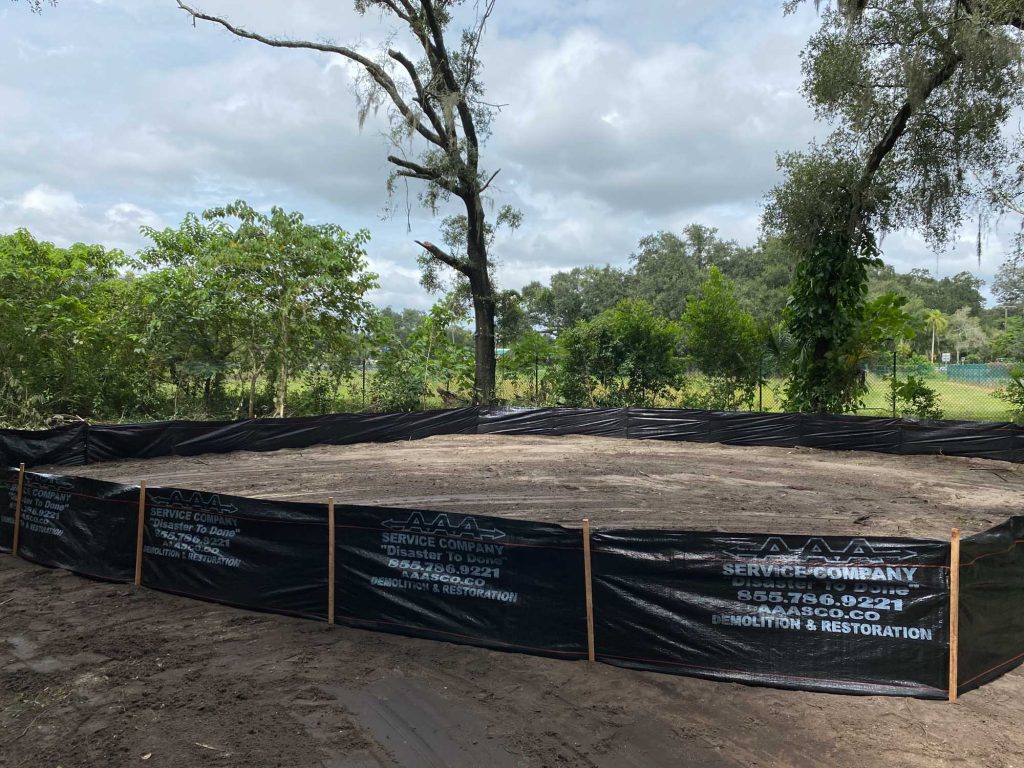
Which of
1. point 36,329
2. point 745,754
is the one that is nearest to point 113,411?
point 36,329

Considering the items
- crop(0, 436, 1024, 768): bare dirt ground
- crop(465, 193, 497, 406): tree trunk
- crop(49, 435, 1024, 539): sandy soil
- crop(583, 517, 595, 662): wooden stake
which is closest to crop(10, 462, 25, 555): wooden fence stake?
crop(0, 436, 1024, 768): bare dirt ground

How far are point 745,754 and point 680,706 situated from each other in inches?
27.1

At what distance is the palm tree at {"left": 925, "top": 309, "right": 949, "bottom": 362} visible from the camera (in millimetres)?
81675

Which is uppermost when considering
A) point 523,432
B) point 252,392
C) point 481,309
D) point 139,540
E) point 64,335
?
point 481,309

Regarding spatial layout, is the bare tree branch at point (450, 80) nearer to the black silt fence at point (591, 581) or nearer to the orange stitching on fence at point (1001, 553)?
the black silt fence at point (591, 581)

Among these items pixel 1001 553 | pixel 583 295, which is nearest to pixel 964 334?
pixel 583 295

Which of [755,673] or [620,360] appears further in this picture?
[620,360]

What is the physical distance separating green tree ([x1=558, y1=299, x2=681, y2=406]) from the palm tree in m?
69.1

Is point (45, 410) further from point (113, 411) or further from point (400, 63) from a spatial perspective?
point (400, 63)

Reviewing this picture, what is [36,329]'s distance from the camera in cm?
2022

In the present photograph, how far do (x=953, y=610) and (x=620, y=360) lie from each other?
2210cm

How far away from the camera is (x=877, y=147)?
20.3 m

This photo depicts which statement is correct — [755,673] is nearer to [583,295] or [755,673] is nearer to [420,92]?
[420,92]

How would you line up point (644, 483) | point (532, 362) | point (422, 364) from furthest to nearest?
point (532, 362) < point (422, 364) < point (644, 483)
